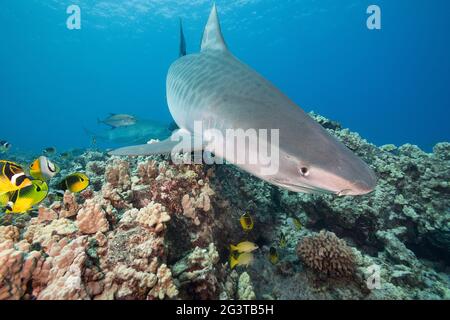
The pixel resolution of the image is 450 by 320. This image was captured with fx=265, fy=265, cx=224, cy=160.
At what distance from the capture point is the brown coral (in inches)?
128

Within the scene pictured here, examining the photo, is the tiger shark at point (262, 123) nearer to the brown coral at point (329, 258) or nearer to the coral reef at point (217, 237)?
the coral reef at point (217, 237)

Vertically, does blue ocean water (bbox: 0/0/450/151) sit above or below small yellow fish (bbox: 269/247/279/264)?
above

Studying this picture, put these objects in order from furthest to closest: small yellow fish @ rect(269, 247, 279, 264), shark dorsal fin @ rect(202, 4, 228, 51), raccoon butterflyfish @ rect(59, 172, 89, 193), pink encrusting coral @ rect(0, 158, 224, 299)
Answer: shark dorsal fin @ rect(202, 4, 228, 51) < small yellow fish @ rect(269, 247, 279, 264) < raccoon butterflyfish @ rect(59, 172, 89, 193) < pink encrusting coral @ rect(0, 158, 224, 299)

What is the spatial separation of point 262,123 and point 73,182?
2.41 meters

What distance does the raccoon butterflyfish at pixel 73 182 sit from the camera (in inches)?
126

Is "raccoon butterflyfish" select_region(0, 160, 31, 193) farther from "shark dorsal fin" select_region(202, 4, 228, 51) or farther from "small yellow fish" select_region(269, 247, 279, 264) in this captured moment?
"shark dorsal fin" select_region(202, 4, 228, 51)

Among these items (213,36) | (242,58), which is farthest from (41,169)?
(242,58)

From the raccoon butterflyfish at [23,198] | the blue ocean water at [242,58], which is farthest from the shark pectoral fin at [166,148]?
the blue ocean water at [242,58]

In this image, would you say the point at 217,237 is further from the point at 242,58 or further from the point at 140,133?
the point at 242,58

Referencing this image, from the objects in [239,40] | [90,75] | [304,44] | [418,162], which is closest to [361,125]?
[304,44]

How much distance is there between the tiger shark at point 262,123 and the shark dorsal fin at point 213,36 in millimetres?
369

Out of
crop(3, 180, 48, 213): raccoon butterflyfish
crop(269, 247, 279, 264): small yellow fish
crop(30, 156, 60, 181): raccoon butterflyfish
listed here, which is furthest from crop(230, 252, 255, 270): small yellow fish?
crop(30, 156, 60, 181): raccoon butterflyfish

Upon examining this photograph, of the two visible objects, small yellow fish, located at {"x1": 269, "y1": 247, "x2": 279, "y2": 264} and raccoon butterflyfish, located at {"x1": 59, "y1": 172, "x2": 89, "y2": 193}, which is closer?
raccoon butterflyfish, located at {"x1": 59, "y1": 172, "x2": 89, "y2": 193}

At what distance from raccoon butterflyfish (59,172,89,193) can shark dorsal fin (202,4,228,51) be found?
10.5 feet
